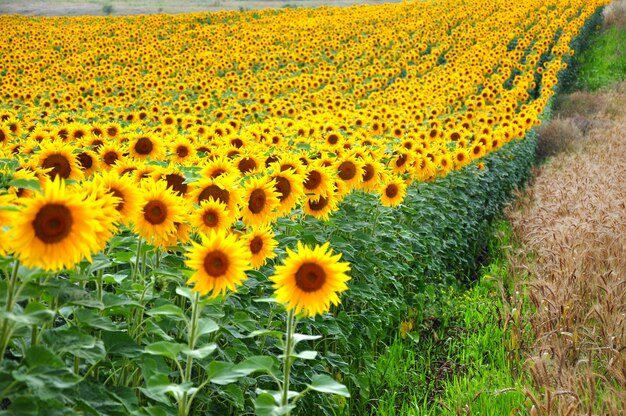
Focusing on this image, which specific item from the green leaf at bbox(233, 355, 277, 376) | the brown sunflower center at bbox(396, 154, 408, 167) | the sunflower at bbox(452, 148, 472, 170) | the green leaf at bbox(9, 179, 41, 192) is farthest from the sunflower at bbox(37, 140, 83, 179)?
the sunflower at bbox(452, 148, 472, 170)

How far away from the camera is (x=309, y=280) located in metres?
2.52

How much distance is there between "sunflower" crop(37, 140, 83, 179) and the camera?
12.8 feet

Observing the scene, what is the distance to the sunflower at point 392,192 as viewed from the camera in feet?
17.4

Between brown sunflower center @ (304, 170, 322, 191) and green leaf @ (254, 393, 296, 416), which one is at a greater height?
brown sunflower center @ (304, 170, 322, 191)

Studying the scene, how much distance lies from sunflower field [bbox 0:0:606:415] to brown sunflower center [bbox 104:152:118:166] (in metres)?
0.01

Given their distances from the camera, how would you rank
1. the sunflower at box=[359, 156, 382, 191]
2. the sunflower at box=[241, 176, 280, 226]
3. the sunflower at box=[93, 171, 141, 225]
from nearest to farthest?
the sunflower at box=[93, 171, 141, 225] < the sunflower at box=[241, 176, 280, 226] < the sunflower at box=[359, 156, 382, 191]

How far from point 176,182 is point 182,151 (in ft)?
6.31

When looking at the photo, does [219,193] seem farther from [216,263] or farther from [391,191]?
[391,191]

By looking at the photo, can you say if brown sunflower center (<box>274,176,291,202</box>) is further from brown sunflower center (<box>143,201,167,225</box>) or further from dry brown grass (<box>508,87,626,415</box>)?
A: dry brown grass (<box>508,87,626,415</box>)

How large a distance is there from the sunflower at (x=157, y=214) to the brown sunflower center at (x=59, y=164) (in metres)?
1.13

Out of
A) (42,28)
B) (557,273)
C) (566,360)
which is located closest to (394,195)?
(557,273)

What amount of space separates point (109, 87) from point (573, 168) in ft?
36.8

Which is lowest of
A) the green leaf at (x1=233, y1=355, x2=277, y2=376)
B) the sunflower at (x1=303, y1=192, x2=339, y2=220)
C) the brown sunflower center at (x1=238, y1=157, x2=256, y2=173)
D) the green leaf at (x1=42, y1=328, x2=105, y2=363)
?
the green leaf at (x1=233, y1=355, x2=277, y2=376)

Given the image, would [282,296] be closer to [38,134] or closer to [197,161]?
[197,161]
